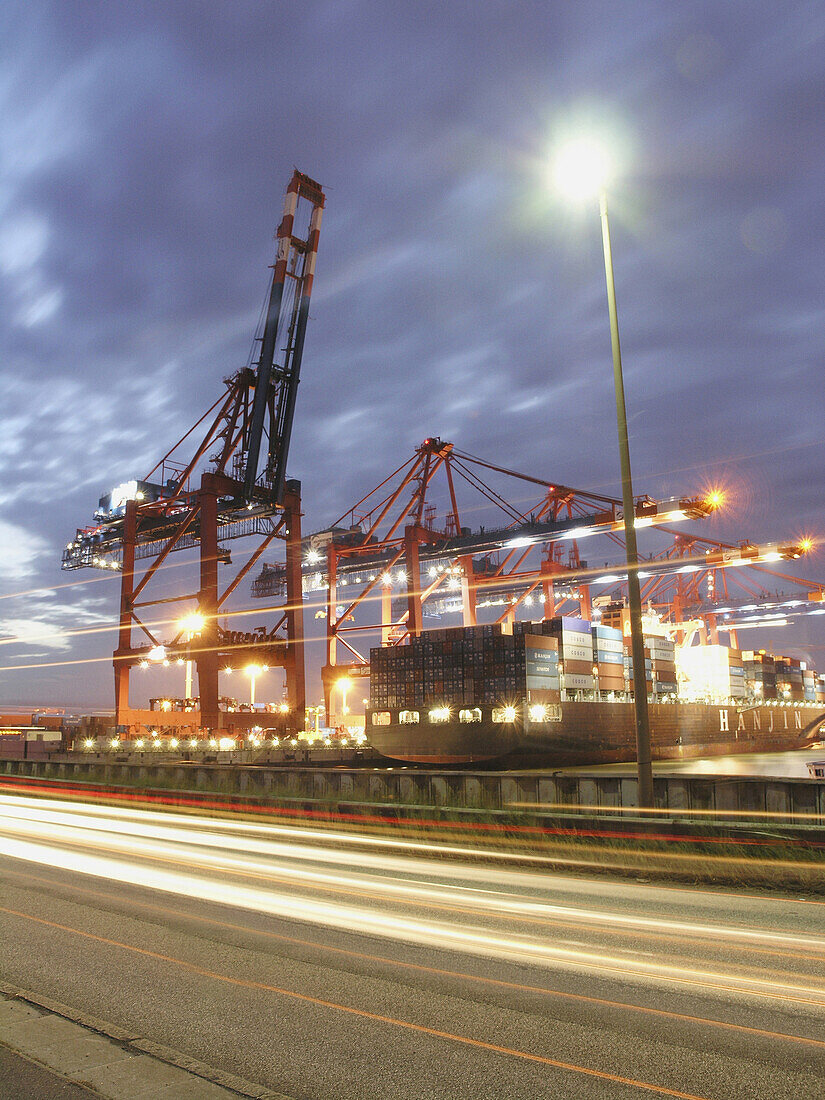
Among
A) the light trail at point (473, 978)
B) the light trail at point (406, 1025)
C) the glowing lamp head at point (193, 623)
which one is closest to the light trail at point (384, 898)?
the light trail at point (473, 978)

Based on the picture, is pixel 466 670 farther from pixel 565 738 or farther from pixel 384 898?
pixel 384 898

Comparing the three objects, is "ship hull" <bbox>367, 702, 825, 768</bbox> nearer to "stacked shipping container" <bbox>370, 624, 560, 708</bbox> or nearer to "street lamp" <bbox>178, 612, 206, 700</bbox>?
"stacked shipping container" <bbox>370, 624, 560, 708</bbox>

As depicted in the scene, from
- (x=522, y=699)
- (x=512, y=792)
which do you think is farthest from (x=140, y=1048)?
(x=522, y=699)

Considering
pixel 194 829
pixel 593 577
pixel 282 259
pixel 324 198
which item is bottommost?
pixel 194 829

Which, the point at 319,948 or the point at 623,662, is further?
the point at 623,662

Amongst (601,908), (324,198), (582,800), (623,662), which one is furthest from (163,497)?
(601,908)

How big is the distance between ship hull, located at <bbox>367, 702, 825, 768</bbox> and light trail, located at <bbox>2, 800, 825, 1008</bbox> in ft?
98.2

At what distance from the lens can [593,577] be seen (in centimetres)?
8275

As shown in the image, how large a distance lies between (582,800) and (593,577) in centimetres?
6946

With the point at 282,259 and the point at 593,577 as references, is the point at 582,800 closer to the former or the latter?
the point at 282,259

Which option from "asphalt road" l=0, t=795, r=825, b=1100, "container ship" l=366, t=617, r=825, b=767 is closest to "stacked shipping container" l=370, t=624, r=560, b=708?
"container ship" l=366, t=617, r=825, b=767

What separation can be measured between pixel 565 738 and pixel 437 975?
138 feet

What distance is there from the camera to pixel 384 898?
31.8 feet

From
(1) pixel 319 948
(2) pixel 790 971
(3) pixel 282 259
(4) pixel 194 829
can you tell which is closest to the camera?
(2) pixel 790 971
